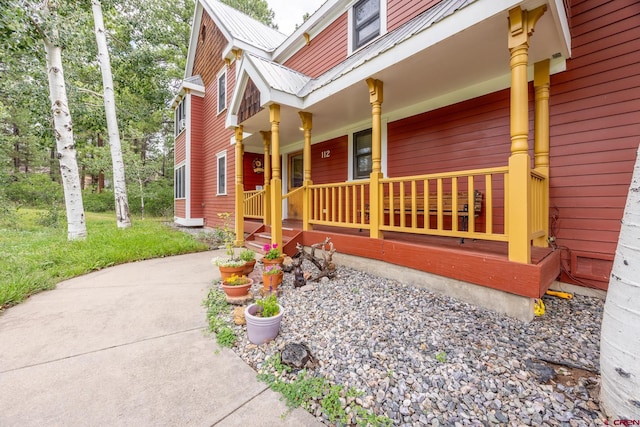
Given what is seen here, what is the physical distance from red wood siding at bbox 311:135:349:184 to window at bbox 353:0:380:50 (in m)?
2.07

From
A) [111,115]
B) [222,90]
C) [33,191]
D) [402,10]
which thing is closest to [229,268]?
[402,10]

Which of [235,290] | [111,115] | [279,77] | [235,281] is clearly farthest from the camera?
[111,115]

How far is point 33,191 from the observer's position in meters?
14.9

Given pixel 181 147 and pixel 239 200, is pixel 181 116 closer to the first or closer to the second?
pixel 181 147

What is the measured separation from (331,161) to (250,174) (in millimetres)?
3274

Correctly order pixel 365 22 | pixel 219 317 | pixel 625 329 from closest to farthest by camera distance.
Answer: pixel 625 329, pixel 219 317, pixel 365 22

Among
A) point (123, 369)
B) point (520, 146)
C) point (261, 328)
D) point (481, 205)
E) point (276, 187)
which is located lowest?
point (123, 369)

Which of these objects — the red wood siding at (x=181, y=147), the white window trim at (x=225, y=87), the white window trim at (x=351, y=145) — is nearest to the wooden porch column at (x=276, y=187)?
the white window trim at (x=351, y=145)

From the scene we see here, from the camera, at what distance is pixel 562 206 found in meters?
3.37

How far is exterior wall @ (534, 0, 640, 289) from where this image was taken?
2941 millimetres

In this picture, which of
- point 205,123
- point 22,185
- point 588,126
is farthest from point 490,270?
point 22,185

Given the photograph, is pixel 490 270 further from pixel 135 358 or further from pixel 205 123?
pixel 205 123

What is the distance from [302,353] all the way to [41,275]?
14.7 ft

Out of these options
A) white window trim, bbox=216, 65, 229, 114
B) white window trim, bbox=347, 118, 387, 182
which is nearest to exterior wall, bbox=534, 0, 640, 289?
white window trim, bbox=347, 118, 387, 182
